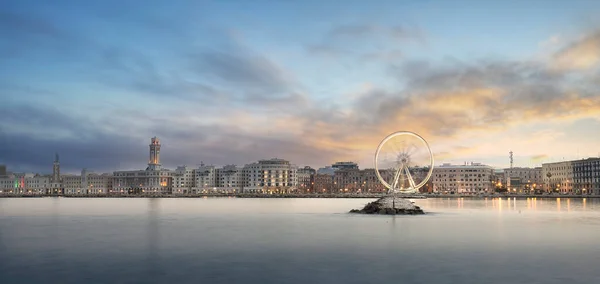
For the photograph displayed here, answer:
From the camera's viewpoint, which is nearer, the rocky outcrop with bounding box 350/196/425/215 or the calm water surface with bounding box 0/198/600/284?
the calm water surface with bounding box 0/198/600/284

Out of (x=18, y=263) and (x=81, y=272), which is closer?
(x=81, y=272)

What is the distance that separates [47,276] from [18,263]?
17.8 ft

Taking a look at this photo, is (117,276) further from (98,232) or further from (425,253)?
(98,232)

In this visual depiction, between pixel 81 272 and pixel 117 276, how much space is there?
246cm

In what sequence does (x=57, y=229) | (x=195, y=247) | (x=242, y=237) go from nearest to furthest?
(x=195, y=247)
(x=242, y=237)
(x=57, y=229)

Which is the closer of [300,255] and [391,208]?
[300,255]

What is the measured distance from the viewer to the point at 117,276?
2770 centimetres

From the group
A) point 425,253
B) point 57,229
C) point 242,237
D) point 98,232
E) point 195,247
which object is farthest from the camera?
point 57,229

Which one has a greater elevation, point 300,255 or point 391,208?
point 391,208

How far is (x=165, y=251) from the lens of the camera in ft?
124

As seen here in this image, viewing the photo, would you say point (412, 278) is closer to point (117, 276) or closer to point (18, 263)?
point (117, 276)

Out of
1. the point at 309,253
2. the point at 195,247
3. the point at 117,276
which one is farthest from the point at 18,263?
the point at 309,253

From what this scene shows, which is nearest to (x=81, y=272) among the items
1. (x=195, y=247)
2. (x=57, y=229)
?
(x=195, y=247)

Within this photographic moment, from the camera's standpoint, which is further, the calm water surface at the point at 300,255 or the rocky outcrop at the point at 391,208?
the rocky outcrop at the point at 391,208
